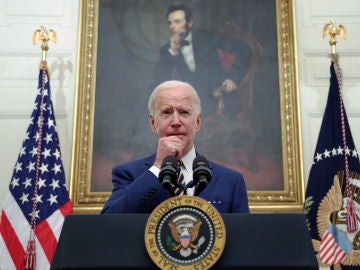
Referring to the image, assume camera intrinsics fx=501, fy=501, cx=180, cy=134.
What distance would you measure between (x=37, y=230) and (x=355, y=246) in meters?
3.06

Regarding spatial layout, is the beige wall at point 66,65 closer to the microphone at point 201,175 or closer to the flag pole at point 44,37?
the flag pole at point 44,37

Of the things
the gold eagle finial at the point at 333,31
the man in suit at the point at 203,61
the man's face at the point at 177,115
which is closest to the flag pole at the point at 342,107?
the gold eagle finial at the point at 333,31

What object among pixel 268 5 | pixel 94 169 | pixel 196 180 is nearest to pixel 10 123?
pixel 94 169

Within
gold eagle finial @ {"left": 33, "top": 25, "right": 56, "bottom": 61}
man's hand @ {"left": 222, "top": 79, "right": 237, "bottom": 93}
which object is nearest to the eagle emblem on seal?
man's hand @ {"left": 222, "top": 79, "right": 237, "bottom": 93}

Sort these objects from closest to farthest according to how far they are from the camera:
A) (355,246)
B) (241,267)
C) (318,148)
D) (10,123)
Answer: (241,267) → (355,246) → (318,148) → (10,123)

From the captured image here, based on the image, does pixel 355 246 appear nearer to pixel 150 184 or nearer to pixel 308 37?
pixel 308 37

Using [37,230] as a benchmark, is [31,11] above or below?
above

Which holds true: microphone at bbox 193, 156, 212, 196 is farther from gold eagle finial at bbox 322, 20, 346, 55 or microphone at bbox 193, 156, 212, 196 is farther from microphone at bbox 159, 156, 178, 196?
gold eagle finial at bbox 322, 20, 346, 55

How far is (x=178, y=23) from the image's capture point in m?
6.00

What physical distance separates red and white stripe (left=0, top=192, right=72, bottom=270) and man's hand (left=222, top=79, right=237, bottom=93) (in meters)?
2.17

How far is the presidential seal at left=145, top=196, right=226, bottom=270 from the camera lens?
5.28 ft

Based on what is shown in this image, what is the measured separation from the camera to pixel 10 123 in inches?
220

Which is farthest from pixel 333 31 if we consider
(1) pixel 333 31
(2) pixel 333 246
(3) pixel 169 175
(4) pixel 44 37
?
(3) pixel 169 175

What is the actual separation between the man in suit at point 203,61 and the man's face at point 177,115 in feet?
9.12
